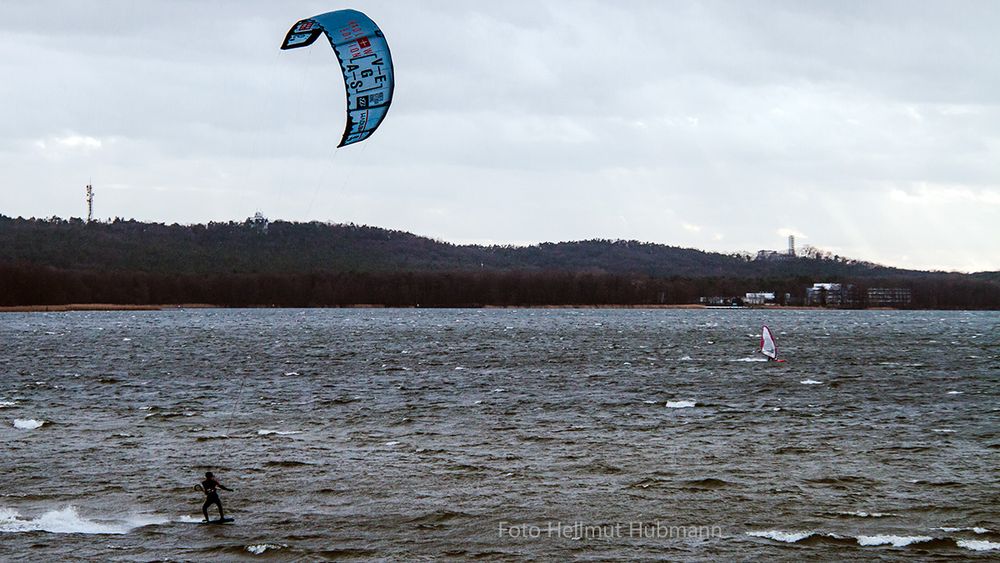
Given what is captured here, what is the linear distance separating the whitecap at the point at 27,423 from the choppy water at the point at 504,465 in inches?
5.7

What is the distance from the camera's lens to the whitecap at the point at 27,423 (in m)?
27.7

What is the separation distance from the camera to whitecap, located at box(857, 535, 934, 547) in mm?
16062

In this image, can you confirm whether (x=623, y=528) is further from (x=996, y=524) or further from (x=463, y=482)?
(x=996, y=524)

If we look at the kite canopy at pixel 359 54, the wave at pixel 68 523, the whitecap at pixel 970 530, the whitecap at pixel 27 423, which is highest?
the kite canopy at pixel 359 54

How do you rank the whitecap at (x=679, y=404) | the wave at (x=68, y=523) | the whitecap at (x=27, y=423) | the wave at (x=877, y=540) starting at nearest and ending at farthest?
the wave at (x=877, y=540), the wave at (x=68, y=523), the whitecap at (x=27, y=423), the whitecap at (x=679, y=404)

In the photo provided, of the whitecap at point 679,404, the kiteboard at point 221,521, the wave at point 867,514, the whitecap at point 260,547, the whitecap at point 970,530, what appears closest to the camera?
the whitecap at point 260,547

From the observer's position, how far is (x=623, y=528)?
1711cm

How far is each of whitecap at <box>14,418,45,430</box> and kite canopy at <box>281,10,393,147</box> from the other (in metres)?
13.7

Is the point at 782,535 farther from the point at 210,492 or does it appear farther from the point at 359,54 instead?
the point at 359,54

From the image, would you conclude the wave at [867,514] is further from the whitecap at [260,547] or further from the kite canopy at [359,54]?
the kite canopy at [359,54]

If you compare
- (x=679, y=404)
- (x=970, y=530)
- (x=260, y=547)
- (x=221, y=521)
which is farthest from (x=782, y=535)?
(x=679, y=404)

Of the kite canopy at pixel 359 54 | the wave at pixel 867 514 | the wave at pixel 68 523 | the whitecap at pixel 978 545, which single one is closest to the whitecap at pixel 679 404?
the wave at pixel 867 514

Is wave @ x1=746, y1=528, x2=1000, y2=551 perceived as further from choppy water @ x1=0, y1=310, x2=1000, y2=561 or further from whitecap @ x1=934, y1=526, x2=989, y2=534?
whitecap @ x1=934, y1=526, x2=989, y2=534

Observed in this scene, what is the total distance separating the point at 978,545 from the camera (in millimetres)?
15992
